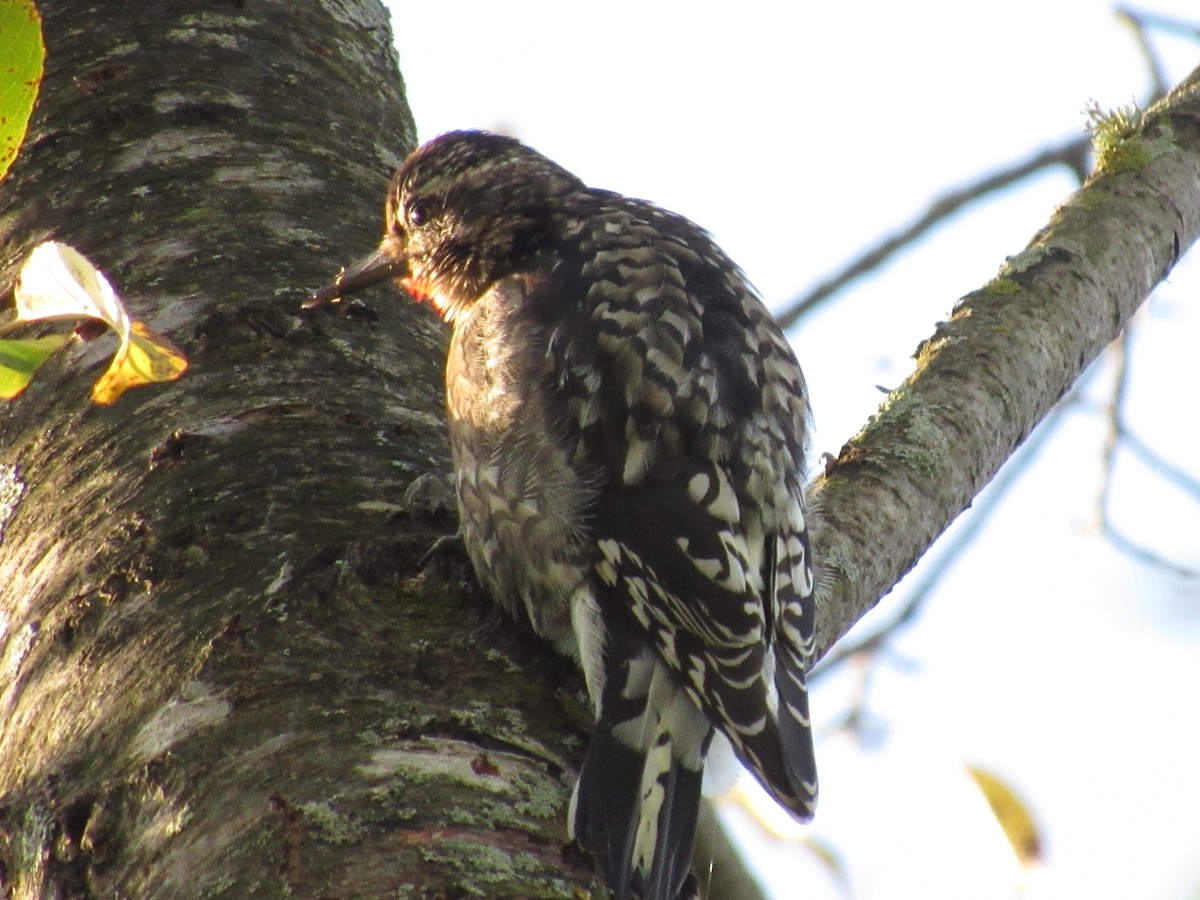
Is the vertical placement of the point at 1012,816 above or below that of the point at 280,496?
below

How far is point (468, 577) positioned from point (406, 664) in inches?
11.7

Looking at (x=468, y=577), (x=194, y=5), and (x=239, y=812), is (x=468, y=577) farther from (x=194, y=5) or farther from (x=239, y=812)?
(x=194, y=5)

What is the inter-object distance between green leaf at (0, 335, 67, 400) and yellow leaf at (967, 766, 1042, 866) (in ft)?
7.33

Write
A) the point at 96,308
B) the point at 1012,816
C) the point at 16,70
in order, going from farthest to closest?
the point at 1012,816, the point at 16,70, the point at 96,308

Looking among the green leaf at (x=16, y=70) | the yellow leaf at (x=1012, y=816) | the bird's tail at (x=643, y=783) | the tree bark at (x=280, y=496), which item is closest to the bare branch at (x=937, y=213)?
the tree bark at (x=280, y=496)

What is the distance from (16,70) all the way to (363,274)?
100 centimetres

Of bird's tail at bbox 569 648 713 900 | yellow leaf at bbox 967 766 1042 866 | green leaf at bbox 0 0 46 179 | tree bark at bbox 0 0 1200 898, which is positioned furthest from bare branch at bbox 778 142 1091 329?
green leaf at bbox 0 0 46 179

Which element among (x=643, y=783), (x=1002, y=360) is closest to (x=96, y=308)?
(x=643, y=783)

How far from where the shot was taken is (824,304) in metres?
4.18

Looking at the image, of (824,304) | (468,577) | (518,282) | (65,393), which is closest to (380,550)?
(468,577)

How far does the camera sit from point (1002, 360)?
2586 mm

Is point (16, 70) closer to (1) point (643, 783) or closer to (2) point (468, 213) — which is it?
(1) point (643, 783)

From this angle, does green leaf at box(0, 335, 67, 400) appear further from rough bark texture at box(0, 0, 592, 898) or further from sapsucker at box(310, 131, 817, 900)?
sapsucker at box(310, 131, 817, 900)

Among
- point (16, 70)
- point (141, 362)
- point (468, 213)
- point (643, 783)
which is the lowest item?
point (643, 783)
